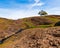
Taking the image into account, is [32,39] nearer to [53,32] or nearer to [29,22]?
[53,32]

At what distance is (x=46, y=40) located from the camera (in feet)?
108

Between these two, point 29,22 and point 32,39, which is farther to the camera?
point 29,22

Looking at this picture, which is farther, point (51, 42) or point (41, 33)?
point (41, 33)

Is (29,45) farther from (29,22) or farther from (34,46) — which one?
(29,22)

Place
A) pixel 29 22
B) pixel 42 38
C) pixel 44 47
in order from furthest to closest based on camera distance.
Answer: pixel 29 22 < pixel 42 38 < pixel 44 47

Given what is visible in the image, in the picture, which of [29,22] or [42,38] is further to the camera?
[29,22]

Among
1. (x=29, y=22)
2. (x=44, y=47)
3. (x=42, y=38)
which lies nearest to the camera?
(x=44, y=47)

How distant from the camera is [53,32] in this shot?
35.1 m

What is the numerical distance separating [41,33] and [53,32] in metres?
2.37

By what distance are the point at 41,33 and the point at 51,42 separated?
384cm

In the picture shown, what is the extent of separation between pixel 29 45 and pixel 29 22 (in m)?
50.1

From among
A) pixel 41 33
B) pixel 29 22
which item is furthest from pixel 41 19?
pixel 41 33

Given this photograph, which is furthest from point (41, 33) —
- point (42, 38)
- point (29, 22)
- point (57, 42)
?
point (29, 22)

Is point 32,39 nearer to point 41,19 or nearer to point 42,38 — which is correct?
point 42,38
